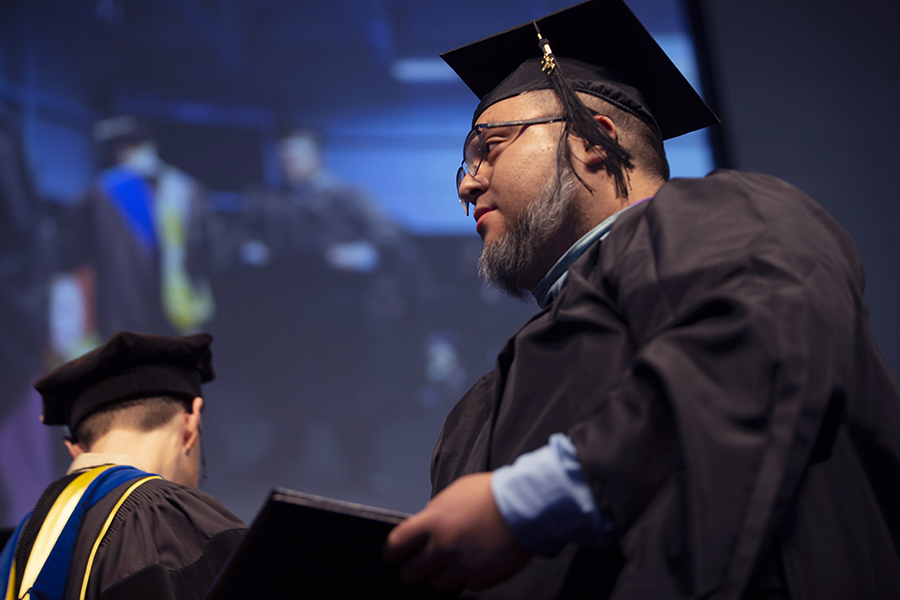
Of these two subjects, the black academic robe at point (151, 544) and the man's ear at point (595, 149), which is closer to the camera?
the man's ear at point (595, 149)

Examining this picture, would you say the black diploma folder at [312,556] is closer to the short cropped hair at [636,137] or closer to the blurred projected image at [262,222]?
the short cropped hair at [636,137]

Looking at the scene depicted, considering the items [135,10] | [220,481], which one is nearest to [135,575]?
[220,481]

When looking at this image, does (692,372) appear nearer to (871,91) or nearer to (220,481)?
(220,481)

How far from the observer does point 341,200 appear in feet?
12.4

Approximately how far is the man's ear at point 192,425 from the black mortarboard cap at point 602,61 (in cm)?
134

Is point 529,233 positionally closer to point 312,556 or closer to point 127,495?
point 312,556

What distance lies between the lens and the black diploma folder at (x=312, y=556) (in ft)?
2.42

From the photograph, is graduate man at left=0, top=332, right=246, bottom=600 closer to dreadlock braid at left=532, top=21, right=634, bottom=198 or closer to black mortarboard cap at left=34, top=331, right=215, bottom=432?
black mortarboard cap at left=34, top=331, right=215, bottom=432

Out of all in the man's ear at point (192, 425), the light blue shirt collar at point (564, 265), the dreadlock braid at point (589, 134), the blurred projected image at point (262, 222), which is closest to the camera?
the light blue shirt collar at point (564, 265)

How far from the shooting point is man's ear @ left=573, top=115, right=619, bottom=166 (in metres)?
1.34

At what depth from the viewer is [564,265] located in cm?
124

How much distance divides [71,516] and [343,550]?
121 cm

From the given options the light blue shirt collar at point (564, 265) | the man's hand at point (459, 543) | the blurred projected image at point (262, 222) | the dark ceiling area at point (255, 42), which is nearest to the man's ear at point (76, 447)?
the blurred projected image at point (262, 222)

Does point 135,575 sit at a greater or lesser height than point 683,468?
lesser
